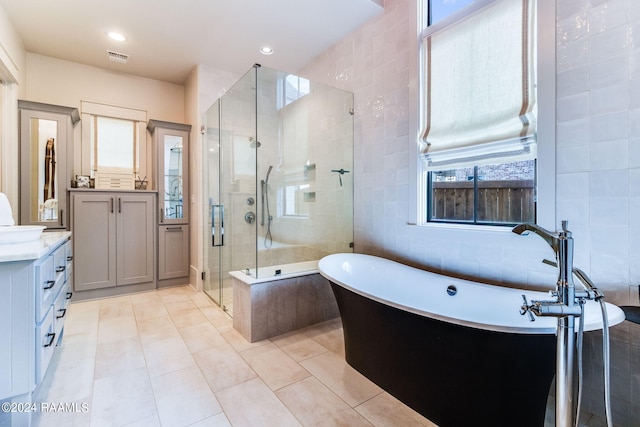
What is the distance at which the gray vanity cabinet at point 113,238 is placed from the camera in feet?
10.4

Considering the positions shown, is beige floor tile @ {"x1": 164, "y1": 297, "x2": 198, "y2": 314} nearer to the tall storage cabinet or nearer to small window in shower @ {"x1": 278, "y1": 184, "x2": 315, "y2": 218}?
the tall storage cabinet

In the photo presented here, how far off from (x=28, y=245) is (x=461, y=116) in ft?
8.94

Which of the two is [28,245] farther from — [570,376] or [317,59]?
[317,59]

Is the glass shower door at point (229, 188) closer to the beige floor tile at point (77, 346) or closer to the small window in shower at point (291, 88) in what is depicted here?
the small window in shower at point (291, 88)

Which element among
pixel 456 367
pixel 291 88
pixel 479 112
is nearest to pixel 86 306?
pixel 291 88

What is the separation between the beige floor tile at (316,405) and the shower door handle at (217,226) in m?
1.88

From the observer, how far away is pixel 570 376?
87 centimetres

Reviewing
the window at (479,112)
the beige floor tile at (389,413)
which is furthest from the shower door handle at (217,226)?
the beige floor tile at (389,413)

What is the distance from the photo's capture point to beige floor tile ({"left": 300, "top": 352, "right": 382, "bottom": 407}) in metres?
1.63

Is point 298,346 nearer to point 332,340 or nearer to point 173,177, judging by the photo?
point 332,340

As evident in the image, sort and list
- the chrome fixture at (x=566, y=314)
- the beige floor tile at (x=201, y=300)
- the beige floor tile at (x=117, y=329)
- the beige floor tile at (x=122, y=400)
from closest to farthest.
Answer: the chrome fixture at (x=566, y=314) → the beige floor tile at (x=122, y=400) → the beige floor tile at (x=117, y=329) → the beige floor tile at (x=201, y=300)

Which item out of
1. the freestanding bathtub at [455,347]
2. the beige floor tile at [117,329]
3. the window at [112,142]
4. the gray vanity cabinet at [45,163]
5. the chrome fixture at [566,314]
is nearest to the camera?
the chrome fixture at [566,314]

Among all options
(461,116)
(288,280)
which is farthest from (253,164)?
(461,116)

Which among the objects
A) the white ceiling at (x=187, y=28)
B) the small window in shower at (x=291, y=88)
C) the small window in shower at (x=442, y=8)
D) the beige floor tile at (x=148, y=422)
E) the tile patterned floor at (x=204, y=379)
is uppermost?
the white ceiling at (x=187, y=28)
